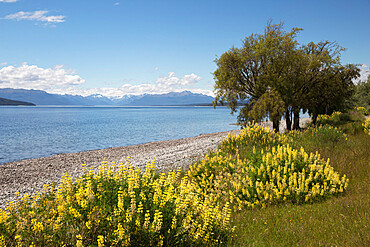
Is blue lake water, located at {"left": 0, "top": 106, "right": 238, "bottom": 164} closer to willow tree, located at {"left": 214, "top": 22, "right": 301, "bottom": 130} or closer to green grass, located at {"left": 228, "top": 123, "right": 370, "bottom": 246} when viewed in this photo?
willow tree, located at {"left": 214, "top": 22, "right": 301, "bottom": 130}

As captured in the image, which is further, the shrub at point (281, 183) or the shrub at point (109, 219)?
the shrub at point (281, 183)


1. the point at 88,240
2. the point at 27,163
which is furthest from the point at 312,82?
the point at 27,163

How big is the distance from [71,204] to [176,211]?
1.45 metres

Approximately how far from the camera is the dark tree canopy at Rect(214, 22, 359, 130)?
2253 centimetres

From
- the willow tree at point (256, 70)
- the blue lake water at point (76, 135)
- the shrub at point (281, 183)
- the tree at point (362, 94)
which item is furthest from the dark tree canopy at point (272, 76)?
the tree at point (362, 94)

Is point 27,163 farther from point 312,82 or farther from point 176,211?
point 312,82

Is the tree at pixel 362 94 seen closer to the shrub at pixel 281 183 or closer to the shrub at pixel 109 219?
the shrub at pixel 281 183

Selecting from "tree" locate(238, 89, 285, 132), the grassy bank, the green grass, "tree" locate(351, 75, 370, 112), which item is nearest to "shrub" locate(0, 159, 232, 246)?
the grassy bank

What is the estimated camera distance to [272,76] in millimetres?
22672

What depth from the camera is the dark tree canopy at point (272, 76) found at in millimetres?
22531

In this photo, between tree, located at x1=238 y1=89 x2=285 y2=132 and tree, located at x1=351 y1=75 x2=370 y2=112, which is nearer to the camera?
tree, located at x1=238 y1=89 x2=285 y2=132

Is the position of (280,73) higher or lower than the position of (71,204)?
higher

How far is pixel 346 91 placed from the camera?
2836 cm

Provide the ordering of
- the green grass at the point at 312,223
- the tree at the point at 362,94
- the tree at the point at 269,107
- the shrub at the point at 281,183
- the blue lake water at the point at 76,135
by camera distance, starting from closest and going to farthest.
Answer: the green grass at the point at 312,223 → the shrub at the point at 281,183 → the tree at the point at 269,107 → the blue lake water at the point at 76,135 → the tree at the point at 362,94
